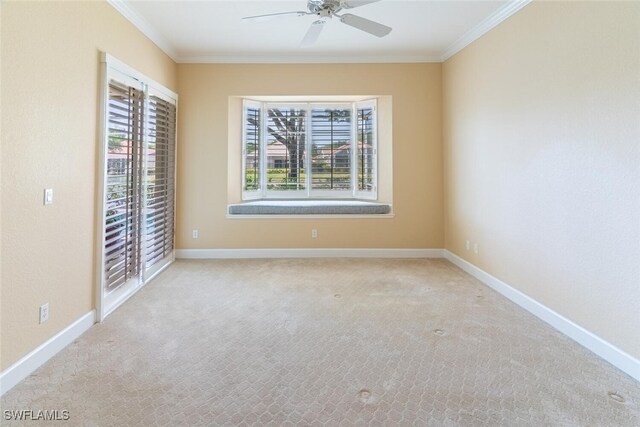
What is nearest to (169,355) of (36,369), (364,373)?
(36,369)

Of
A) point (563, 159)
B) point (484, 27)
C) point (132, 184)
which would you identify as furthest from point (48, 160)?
point (484, 27)

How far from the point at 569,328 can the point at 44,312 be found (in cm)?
371

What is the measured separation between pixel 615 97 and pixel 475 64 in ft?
6.35

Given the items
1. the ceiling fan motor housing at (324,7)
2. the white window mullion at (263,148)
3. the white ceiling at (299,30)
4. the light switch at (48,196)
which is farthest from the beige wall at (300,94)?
the light switch at (48,196)

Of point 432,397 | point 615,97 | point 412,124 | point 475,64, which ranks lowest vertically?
point 432,397

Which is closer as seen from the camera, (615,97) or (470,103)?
(615,97)

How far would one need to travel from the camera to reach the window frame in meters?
5.03

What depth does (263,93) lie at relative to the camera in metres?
4.62

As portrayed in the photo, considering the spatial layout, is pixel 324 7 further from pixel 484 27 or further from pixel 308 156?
pixel 308 156

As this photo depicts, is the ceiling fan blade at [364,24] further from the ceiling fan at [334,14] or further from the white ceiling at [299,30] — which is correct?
the white ceiling at [299,30]

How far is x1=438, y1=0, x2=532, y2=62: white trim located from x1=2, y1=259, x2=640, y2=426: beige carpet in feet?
9.08

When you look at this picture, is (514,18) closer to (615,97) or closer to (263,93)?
(615,97)

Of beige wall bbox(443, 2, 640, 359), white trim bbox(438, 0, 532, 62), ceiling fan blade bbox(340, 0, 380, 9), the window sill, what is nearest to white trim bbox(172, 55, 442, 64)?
white trim bbox(438, 0, 532, 62)

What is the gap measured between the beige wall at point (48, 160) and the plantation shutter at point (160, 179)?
948mm
